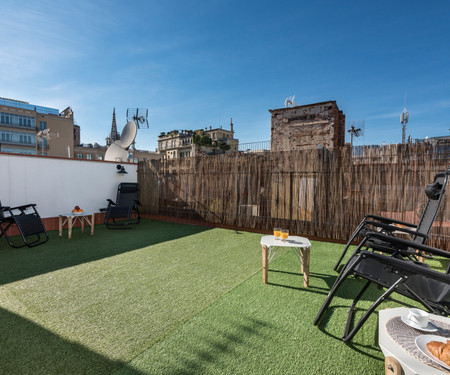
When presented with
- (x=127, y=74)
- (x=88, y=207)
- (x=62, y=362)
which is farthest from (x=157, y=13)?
(x=62, y=362)

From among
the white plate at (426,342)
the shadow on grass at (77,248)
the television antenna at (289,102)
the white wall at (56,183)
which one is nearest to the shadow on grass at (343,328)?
the white plate at (426,342)

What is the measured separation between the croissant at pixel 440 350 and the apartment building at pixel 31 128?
4515 cm

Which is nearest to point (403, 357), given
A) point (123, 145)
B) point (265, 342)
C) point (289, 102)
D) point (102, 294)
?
point (265, 342)

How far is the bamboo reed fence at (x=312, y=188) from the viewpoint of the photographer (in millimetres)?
4250

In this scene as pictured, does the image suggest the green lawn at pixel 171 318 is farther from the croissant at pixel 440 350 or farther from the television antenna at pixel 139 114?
the television antenna at pixel 139 114

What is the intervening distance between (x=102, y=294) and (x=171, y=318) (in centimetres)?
98

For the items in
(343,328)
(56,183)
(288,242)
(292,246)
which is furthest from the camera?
(56,183)

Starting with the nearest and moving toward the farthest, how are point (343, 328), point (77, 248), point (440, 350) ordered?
1. point (440, 350)
2. point (343, 328)
3. point (77, 248)

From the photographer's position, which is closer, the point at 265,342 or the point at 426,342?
the point at 426,342

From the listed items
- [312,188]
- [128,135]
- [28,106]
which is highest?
[28,106]

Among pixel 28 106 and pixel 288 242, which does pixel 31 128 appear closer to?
pixel 28 106

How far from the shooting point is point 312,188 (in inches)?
202

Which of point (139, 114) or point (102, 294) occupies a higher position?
point (139, 114)

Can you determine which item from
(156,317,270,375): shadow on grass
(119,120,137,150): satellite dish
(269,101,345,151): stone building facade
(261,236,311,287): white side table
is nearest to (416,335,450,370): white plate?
(156,317,270,375): shadow on grass
